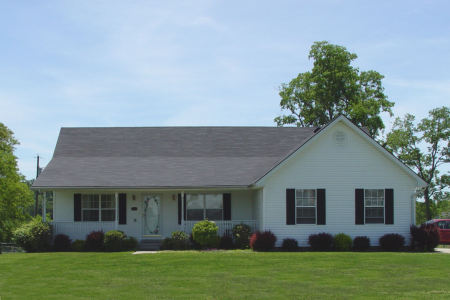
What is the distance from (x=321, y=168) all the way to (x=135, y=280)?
36.1ft

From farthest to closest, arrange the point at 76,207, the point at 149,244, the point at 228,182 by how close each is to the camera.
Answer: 1. the point at 76,207
2. the point at 228,182
3. the point at 149,244

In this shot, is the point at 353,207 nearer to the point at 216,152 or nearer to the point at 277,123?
the point at 216,152

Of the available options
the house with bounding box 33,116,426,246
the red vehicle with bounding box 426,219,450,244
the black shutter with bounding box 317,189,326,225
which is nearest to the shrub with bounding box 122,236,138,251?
the house with bounding box 33,116,426,246

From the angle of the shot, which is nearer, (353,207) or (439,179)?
(353,207)

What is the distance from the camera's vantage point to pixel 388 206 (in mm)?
23203

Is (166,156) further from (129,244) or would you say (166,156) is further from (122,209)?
(129,244)

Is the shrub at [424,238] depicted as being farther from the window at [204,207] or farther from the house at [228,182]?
the window at [204,207]

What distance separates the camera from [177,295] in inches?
501

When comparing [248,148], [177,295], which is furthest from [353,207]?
[177,295]

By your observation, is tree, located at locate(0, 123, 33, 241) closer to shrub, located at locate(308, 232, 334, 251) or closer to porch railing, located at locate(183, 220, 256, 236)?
porch railing, located at locate(183, 220, 256, 236)

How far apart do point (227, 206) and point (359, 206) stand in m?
6.12

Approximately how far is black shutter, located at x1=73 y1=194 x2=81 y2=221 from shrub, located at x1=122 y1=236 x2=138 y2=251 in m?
3.20

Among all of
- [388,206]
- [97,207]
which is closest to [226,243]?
[97,207]

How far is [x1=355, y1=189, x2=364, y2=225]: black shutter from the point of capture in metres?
23.1
